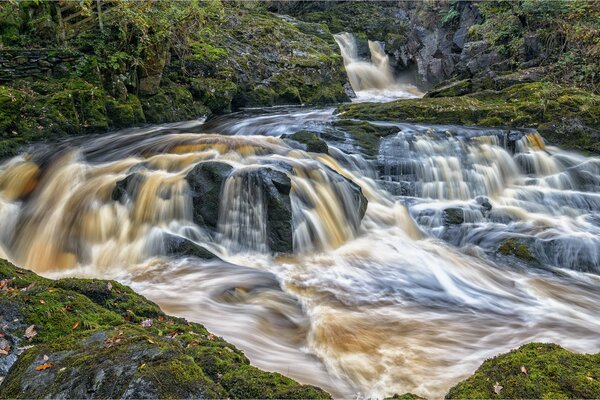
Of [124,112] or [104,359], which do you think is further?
[124,112]

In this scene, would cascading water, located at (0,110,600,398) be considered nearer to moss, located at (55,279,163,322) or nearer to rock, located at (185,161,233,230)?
rock, located at (185,161,233,230)

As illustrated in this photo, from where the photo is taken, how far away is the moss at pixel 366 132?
10277 millimetres

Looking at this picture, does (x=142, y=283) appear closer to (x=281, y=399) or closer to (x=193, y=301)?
(x=193, y=301)

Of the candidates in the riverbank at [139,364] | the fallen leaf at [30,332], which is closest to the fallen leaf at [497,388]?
the riverbank at [139,364]

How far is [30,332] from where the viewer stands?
2553mm

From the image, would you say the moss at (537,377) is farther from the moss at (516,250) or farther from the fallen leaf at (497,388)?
the moss at (516,250)

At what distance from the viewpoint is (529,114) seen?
37.9ft

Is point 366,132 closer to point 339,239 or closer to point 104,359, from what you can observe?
point 339,239

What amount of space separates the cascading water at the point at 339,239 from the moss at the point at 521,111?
2.68 ft

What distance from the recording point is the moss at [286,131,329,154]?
967cm

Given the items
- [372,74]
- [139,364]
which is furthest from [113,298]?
[372,74]

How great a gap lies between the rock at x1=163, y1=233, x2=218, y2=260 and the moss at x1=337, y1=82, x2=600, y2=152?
7585 mm

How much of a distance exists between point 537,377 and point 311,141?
7844 mm

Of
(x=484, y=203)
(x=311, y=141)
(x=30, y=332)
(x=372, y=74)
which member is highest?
(x=372, y=74)
